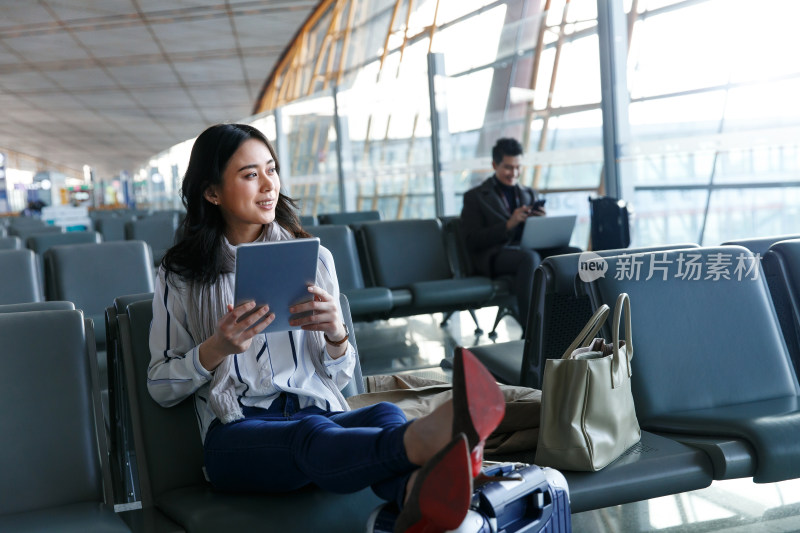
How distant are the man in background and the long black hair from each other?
329cm

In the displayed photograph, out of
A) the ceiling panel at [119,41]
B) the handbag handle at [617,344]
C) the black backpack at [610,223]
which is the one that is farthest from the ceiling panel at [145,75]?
the handbag handle at [617,344]

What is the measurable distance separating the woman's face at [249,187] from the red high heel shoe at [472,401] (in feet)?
2.65

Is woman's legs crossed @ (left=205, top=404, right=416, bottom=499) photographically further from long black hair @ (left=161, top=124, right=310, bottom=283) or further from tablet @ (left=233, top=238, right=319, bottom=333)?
long black hair @ (left=161, top=124, right=310, bottom=283)

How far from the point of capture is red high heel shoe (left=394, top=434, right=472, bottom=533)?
126cm

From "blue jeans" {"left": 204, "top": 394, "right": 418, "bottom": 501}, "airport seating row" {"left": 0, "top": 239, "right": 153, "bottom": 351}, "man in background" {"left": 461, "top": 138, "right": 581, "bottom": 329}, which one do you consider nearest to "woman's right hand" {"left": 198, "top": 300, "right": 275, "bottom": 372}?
"blue jeans" {"left": 204, "top": 394, "right": 418, "bottom": 501}

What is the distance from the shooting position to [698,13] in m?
5.96

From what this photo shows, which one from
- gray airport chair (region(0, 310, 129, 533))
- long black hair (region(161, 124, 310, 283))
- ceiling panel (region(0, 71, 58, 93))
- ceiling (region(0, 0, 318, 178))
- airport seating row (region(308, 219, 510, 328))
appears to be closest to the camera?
gray airport chair (region(0, 310, 129, 533))

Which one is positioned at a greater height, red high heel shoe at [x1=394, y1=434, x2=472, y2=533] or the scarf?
the scarf

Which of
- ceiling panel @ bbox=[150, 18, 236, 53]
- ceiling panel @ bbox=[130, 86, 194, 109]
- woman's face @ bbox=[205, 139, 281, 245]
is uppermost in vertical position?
ceiling panel @ bbox=[150, 18, 236, 53]

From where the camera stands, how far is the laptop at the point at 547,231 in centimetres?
515

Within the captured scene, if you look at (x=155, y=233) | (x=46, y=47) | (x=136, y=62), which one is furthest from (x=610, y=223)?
(x=136, y=62)

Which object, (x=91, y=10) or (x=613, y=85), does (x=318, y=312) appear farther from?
(x=91, y=10)

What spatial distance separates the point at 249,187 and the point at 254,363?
409mm

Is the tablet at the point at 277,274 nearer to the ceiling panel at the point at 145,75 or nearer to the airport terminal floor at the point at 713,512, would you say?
the airport terminal floor at the point at 713,512
